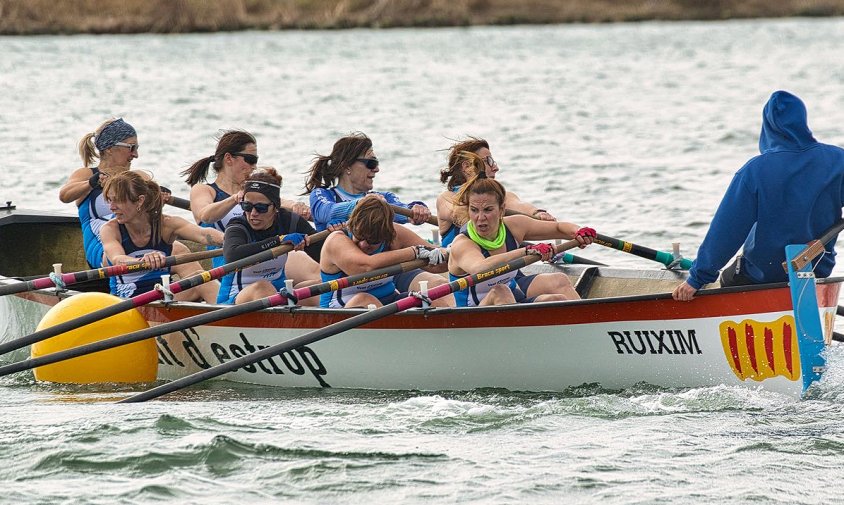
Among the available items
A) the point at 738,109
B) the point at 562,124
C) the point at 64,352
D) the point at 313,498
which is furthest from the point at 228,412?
the point at 738,109

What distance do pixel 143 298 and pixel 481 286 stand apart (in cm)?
216

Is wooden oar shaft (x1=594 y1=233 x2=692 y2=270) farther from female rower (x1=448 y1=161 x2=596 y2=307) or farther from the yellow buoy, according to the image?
the yellow buoy

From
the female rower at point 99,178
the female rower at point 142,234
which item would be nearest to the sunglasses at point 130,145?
the female rower at point 99,178

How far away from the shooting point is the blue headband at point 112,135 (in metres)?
9.46

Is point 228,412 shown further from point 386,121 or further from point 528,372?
point 386,121

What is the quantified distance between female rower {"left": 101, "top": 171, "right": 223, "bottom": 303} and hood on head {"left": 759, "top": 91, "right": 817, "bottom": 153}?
3.96m

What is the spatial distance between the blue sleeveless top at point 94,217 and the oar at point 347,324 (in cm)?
187

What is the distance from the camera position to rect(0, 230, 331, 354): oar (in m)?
8.29

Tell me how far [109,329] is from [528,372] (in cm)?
280

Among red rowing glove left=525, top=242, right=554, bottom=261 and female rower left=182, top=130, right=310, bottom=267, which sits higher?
female rower left=182, top=130, right=310, bottom=267

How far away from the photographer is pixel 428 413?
771 cm

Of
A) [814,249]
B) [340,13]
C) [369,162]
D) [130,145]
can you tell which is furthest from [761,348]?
[340,13]

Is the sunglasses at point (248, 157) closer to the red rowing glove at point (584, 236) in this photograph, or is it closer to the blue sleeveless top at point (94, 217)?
the blue sleeveless top at point (94, 217)

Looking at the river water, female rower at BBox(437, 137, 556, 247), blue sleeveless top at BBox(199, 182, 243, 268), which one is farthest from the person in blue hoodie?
blue sleeveless top at BBox(199, 182, 243, 268)
